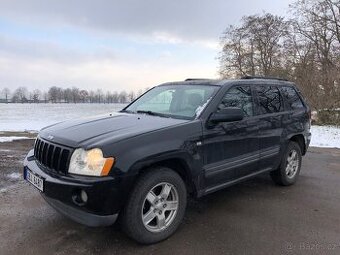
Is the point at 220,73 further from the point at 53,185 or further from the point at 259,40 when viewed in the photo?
the point at 53,185

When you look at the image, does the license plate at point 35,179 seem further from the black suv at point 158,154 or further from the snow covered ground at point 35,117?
the snow covered ground at point 35,117

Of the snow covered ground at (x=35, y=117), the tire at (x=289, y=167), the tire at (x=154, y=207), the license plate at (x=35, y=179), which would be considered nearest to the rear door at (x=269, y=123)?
the tire at (x=289, y=167)

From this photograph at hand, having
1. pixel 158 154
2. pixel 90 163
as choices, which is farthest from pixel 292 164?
pixel 90 163

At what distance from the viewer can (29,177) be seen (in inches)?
159

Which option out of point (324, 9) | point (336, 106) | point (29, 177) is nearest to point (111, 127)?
point (29, 177)

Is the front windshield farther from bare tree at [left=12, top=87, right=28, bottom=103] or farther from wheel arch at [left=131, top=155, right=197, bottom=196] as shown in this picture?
bare tree at [left=12, top=87, right=28, bottom=103]

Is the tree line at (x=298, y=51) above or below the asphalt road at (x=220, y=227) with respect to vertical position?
above

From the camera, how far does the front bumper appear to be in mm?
3258

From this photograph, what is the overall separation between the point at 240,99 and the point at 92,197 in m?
2.55

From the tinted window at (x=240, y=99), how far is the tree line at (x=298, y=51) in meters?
13.9

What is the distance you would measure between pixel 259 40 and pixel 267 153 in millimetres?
30743

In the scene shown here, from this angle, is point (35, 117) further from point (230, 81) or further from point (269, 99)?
point (230, 81)

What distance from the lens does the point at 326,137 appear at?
1314 centimetres

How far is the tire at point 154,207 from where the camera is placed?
3.46 meters
